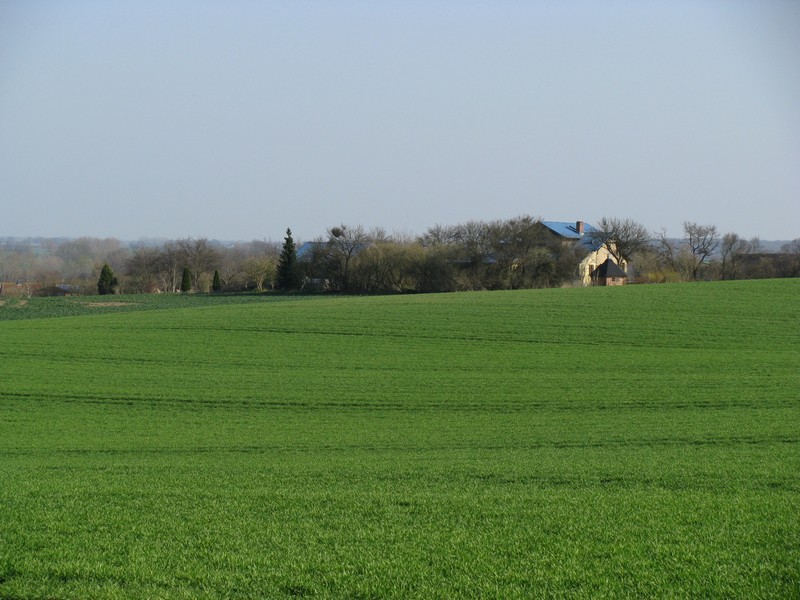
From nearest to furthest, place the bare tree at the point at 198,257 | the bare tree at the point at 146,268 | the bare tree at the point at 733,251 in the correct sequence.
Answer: the bare tree at the point at 733,251
the bare tree at the point at 146,268
the bare tree at the point at 198,257

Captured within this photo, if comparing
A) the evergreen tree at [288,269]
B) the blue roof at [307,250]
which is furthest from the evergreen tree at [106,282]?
the blue roof at [307,250]

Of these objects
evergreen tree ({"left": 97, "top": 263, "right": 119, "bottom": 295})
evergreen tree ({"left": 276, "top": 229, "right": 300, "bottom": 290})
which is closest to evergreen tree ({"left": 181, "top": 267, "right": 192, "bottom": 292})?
evergreen tree ({"left": 97, "top": 263, "right": 119, "bottom": 295})

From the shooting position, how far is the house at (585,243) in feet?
259

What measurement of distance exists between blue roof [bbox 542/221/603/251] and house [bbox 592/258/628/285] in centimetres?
235

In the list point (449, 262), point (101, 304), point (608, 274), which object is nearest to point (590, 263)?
point (608, 274)

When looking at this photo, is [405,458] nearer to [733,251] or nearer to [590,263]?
[590,263]

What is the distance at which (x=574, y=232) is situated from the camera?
94375 mm

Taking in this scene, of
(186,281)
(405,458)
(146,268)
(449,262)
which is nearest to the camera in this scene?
(405,458)

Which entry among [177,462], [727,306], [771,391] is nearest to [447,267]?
[727,306]

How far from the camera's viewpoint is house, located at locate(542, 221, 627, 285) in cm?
7903

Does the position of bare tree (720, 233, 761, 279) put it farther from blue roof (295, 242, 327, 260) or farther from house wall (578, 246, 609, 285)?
blue roof (295, 242, 327, 260)

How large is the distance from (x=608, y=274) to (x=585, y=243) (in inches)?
195

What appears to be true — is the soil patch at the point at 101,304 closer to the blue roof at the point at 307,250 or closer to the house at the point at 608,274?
the blue roof at the point at 307,250

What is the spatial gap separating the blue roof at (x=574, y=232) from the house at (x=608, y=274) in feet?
7.69
